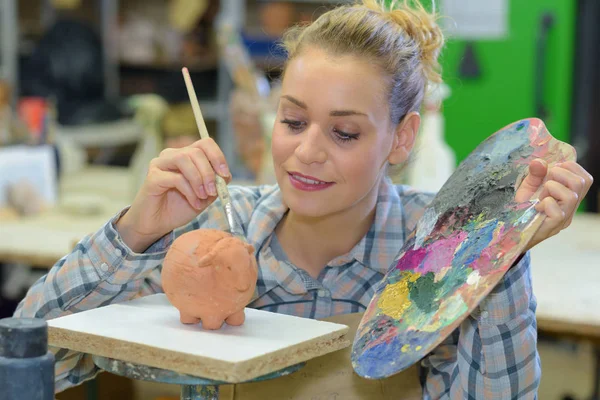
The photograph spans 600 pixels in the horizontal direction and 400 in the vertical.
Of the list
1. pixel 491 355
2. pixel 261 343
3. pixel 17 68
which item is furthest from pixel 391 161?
pixel 17 68

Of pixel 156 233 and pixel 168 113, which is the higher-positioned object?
pixel 156 233

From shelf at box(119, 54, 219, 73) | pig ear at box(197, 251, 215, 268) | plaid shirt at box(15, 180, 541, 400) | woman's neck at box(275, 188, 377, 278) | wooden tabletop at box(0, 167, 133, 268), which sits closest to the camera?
pig ear at box(197, 251, 215, 268)

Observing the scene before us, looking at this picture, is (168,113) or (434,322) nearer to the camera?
(434,322)

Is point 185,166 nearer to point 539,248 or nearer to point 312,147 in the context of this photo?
point 312,147

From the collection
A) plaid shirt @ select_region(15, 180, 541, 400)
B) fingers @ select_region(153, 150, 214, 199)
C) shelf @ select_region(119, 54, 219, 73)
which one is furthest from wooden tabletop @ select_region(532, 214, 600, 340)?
shelf @ select_region(119, 54, 219, 73)

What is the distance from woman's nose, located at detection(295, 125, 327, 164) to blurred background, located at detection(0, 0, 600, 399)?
0.39 m

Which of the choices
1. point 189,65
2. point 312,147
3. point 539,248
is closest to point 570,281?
point 539,248

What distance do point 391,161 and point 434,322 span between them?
1.68 feet

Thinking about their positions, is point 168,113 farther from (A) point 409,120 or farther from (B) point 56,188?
(A) point 409,120

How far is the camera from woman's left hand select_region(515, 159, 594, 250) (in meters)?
1.15

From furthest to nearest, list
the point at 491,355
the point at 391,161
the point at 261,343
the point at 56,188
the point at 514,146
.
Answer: the point at 56,188
the point at 391,161
the point at 514,146
the point at 491,355
the point at 261,343

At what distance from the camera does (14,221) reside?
286cm

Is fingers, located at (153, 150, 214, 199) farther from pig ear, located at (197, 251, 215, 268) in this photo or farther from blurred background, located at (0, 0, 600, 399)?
blurred background, located at (0, 0, 600, 399)

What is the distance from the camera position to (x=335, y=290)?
157 centimetres
